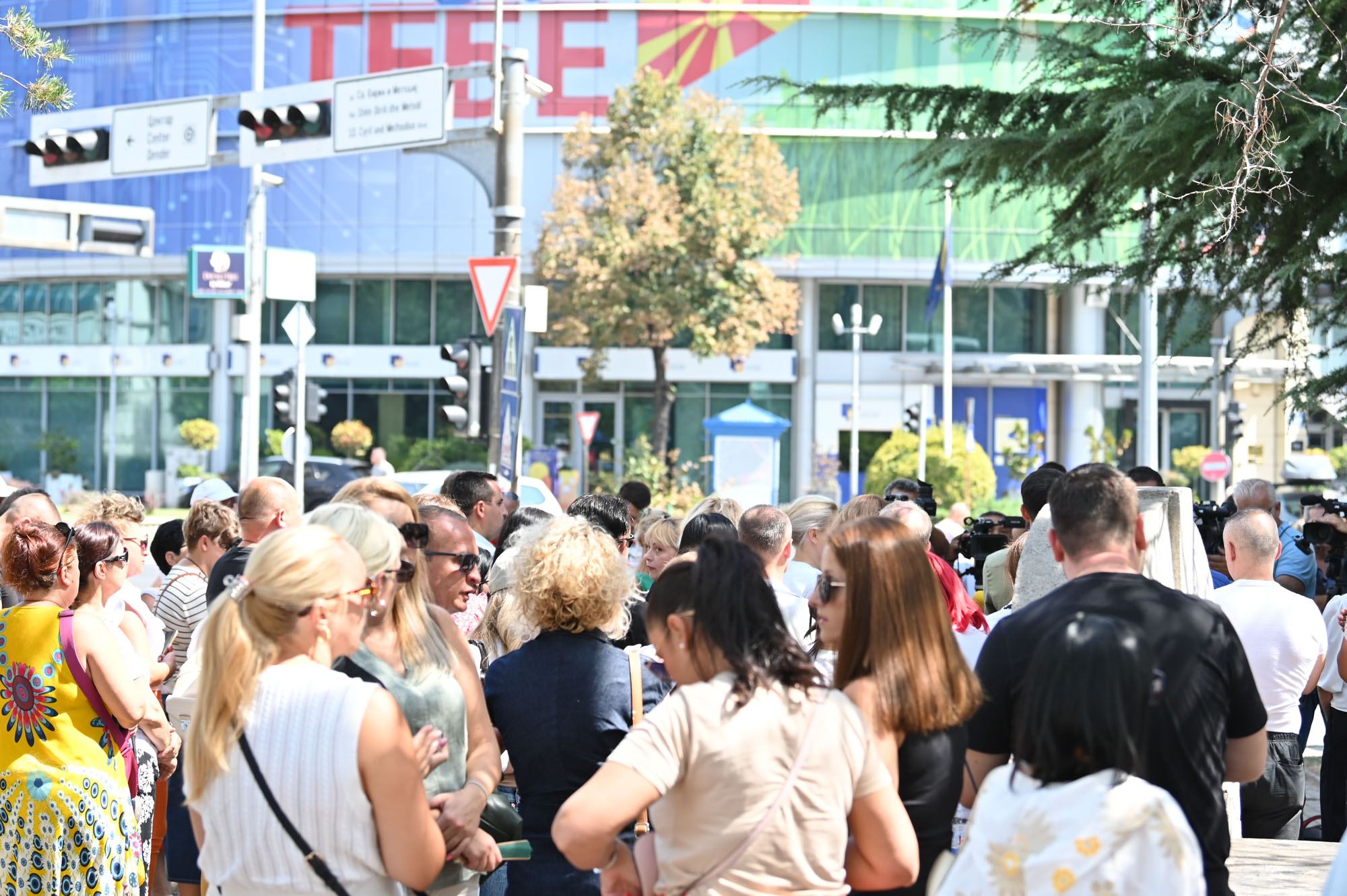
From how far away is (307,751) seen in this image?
3.03m

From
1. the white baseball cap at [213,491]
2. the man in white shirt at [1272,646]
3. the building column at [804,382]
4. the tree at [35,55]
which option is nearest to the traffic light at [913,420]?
the building column at [804,382]

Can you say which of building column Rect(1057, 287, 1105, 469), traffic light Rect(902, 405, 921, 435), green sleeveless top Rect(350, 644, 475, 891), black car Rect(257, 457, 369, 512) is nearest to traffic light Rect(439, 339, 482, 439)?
green sleeveless top Rect(350, 644, 475, 891)

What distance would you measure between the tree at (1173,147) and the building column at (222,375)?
37148mm

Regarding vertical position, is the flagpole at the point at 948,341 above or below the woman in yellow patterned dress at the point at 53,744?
above

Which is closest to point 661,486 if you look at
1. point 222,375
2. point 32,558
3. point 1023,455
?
point 1023,455

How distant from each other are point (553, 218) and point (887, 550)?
30.7m

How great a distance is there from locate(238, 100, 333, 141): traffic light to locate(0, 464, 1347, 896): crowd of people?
10.5 metres

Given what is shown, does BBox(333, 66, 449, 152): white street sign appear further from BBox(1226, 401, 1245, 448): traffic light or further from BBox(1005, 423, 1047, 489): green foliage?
BBox(1226, 401, 1245, 448): traffic light

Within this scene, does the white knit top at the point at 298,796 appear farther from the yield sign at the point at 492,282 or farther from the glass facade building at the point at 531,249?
the glass facade building at the point at 531,249

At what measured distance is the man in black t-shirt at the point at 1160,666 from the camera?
3.52 metres

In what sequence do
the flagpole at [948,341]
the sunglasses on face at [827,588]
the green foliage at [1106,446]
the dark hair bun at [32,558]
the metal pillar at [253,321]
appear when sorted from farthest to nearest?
the green foliage at [1106,446] → the flagpole at [948,341] → the metal pillar at [253,321] → the dark hair bun at [32,558] → the sunglasses on face at [827,588]

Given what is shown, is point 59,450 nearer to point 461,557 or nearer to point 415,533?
point 461,557

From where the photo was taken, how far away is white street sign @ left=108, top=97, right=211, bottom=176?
1614 centimetres

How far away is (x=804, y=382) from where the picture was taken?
42.8 metres
